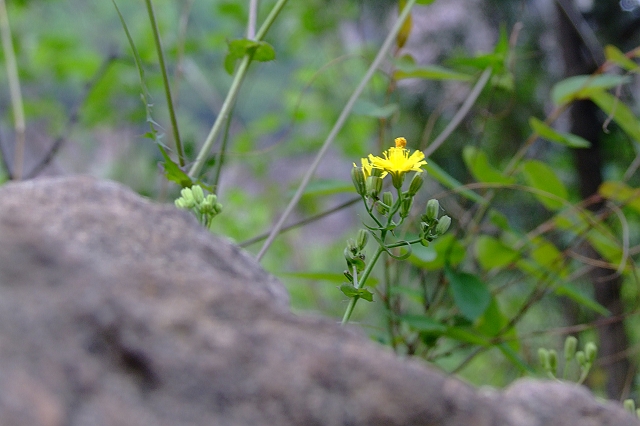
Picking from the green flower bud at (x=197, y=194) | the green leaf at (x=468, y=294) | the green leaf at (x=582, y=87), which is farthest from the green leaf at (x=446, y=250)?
the green flower bud at (x=197, y=194)

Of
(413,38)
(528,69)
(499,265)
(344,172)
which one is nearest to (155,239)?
(499,265)

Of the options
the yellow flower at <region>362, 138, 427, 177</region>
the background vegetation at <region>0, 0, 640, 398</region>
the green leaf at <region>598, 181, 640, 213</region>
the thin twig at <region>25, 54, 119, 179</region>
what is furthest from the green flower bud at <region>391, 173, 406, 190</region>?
the thin twig at <region>25, 54, 119, 179</region>

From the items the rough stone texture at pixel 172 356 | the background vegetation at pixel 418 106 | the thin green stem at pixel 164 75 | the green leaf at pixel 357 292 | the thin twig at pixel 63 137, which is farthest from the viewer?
the background vegetation at pixel 418 106

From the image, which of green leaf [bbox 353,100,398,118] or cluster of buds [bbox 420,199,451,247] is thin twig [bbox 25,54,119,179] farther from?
cluster of buds [bbox 420,199,451,247]

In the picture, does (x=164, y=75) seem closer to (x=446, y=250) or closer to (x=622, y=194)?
(x=446, y=250)

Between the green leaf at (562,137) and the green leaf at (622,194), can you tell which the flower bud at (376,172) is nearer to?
the green leaf at (562,137)

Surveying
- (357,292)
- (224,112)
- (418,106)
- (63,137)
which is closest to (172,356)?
(357,292)
